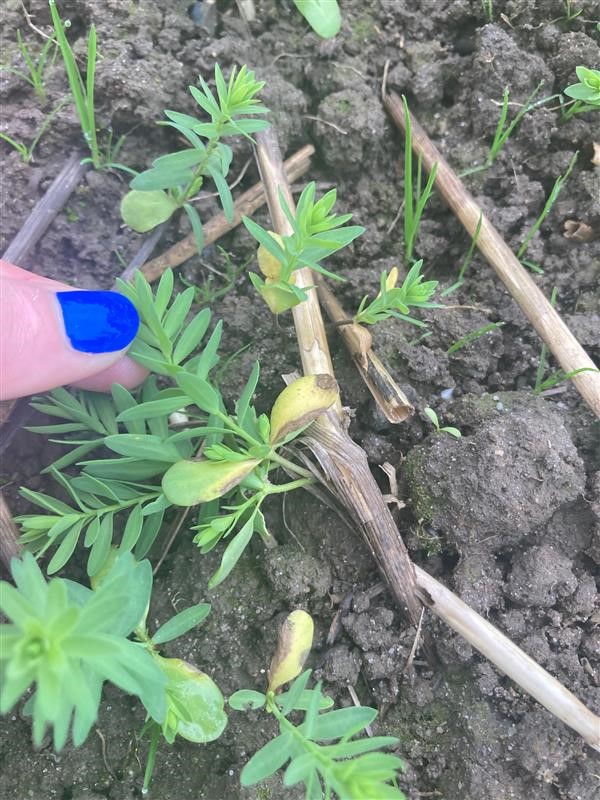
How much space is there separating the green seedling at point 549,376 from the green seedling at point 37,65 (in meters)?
2.08

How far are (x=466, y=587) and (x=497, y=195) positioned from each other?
1.52 meters

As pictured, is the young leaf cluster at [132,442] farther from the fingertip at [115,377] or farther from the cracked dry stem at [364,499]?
the cracked dry stem at [364,499]

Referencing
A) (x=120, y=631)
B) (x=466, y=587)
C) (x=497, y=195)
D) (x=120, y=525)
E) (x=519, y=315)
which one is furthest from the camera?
(x=497, y=195)

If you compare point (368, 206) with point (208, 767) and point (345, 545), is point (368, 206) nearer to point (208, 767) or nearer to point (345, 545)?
point (345, 545)

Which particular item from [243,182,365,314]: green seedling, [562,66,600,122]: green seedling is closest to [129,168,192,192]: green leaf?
[243,182,365,314]: green seedling

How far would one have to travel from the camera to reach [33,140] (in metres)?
2.52

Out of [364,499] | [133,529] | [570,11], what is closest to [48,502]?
[133,529]

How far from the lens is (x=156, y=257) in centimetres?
250

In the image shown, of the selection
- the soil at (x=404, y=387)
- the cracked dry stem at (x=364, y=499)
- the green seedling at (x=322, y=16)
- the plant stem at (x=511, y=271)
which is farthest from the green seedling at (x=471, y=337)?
the green seedling at (x=322, y=16)

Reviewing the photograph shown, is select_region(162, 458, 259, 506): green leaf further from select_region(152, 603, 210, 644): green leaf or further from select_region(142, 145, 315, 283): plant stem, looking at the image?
select_region(142, 145, 315, 283): plant stem

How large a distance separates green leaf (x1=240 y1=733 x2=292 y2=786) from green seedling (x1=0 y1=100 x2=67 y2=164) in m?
2.21

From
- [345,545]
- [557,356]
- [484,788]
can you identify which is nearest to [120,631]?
[345,545]

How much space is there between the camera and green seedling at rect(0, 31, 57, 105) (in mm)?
2445

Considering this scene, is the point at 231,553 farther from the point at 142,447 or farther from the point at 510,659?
the point at 510,659
